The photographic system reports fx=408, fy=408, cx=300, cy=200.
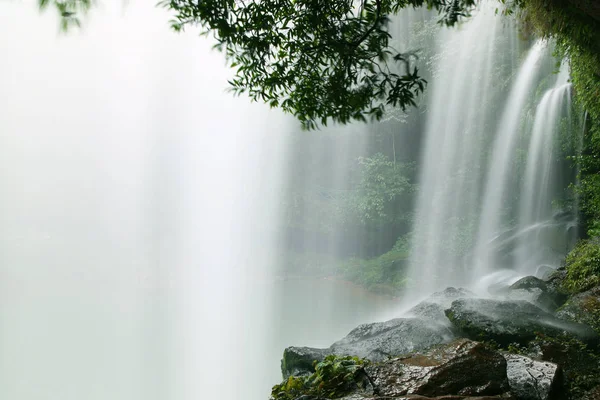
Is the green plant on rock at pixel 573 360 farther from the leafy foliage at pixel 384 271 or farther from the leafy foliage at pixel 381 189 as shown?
the leafy foliage at pixel 381 189

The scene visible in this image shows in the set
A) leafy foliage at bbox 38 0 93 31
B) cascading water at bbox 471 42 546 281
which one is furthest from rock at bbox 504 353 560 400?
cascading water at bbox 471 42 546 281

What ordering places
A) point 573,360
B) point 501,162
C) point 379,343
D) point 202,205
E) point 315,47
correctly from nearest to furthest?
point 315,47, point 573,360, point 379,343, point 501,162, point 202,205

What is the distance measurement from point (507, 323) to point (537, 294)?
282 cm

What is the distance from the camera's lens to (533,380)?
3.11 meters

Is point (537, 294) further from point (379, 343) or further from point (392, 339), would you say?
point (379, 343)

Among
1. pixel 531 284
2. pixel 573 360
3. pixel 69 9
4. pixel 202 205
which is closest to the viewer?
Answer: pixel 69 9

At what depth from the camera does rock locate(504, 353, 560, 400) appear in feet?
9.87

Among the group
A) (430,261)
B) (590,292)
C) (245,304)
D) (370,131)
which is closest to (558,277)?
(590,292)

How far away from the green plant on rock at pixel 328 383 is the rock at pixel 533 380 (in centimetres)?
115

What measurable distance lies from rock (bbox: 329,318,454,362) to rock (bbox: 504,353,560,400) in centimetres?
173

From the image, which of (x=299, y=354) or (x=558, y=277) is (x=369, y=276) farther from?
(x=299, y=354)

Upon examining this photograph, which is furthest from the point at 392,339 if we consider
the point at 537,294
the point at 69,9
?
the point at 69,9

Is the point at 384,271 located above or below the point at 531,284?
below

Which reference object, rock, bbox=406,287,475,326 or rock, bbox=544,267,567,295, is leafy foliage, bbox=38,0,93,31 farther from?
rock, bbox=544,267,567,295
